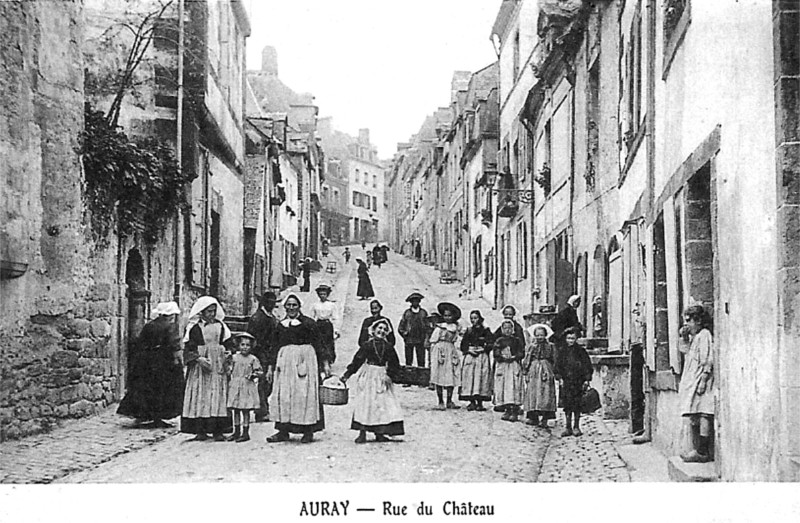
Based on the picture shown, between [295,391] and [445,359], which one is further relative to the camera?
[445,359]

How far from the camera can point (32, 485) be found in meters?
6.72

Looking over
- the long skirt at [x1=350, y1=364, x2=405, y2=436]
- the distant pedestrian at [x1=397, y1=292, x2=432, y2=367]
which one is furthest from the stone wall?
the distant pedestrian at [x1=397, y1=292, x2=432, y2=367]

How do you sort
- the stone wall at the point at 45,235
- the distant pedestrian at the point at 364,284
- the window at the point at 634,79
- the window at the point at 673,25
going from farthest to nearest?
the distant pedestrian at the point at 364,284, the window at the point at 634,79, the stone wall at the point at 45,235, the window at the point at 673,25

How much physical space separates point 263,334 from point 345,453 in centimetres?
213

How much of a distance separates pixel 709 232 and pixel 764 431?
2186 mm

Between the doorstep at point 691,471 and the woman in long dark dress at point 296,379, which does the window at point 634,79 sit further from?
the doorstep at point 691,471

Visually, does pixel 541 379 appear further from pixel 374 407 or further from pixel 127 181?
pixel 127 181

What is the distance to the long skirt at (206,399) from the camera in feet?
31.3

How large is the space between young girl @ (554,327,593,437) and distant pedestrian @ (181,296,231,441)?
11.2 feet

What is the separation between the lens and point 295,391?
9.45 m

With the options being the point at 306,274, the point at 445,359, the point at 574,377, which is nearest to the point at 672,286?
the point at 574,377

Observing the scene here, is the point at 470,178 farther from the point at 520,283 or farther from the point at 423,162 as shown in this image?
the point at 520,283

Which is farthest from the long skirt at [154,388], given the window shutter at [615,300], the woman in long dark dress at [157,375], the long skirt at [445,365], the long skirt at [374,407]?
the window shutter at [615,300]

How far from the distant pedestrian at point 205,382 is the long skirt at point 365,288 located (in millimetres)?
2953
